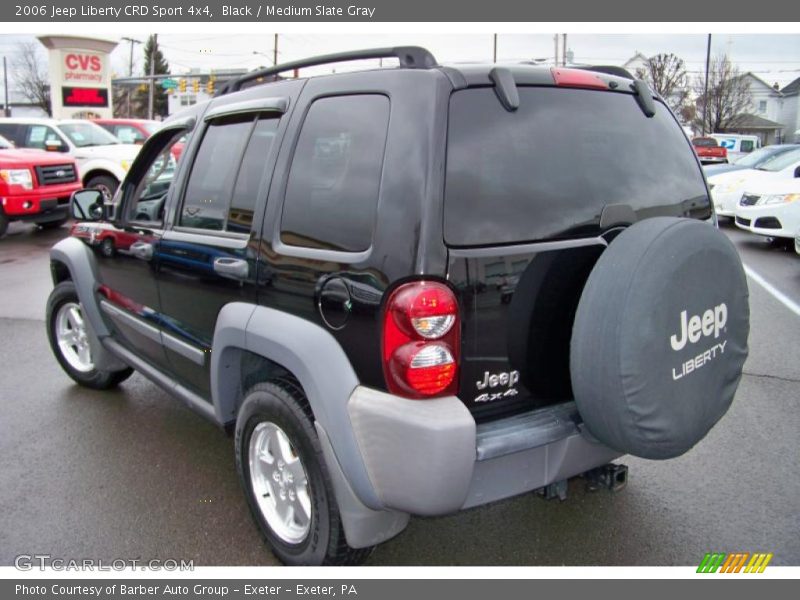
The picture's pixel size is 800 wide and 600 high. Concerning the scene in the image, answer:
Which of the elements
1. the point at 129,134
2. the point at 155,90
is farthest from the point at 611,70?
the point at 155,90

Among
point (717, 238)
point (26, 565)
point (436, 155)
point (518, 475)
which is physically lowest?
A: point (26, 565)

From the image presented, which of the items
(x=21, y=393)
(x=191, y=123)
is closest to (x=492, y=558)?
(x=191, y=123)

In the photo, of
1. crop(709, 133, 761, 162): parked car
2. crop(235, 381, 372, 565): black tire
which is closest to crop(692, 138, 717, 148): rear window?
crop(709, 133, 761, 162): parked car

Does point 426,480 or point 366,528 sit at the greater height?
point 426,480

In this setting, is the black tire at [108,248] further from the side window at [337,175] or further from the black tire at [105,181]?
the black tire at [105,181]

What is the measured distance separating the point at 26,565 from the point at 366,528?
1.54m

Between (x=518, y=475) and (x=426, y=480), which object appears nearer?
(x=426, y=480)

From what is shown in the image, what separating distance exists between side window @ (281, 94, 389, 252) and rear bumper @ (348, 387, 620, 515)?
1.92ft

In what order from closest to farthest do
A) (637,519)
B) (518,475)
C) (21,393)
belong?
(518,475), (637,519), (21,393)

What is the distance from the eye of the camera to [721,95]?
47.4 meters

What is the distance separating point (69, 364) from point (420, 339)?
11.8 ft

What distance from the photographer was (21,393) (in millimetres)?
4707

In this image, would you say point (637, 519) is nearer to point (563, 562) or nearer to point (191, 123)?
point (563, 562)

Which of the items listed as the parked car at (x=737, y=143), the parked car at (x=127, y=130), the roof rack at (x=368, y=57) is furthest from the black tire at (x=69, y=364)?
the parked car at (x=737, y=143)
